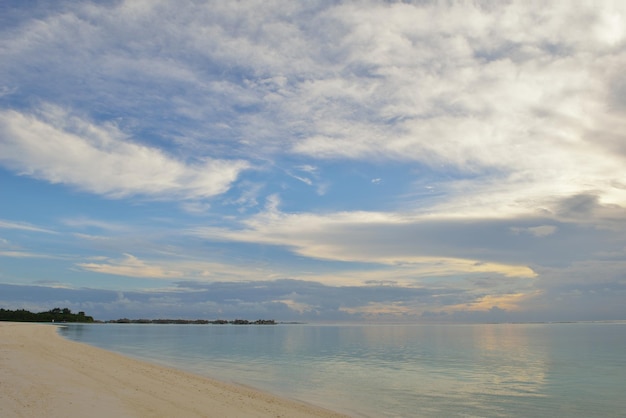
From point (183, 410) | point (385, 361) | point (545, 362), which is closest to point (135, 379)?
point (183, 410)

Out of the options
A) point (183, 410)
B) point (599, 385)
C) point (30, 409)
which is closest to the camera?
point (30, 409)

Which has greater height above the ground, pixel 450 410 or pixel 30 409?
pixel 30 409

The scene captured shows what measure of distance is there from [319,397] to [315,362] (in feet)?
73.7

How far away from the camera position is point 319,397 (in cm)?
2792

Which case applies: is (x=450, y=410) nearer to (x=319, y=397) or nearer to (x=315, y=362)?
(x=319, y=397)

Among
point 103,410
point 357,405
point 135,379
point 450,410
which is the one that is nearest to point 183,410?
point 103,410

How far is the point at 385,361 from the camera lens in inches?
2037

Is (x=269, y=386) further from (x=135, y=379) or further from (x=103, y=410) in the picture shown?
(x=103, y=410)

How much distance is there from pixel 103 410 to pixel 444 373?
107 ft

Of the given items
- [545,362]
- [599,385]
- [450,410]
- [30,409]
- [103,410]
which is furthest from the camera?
[545,362]

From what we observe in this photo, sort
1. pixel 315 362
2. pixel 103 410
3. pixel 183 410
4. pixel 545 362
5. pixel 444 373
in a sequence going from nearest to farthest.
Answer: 1. pixel 103 410
2. pixel 183 410
3. pixel 444 373
4. pixel 315 362
5. pixel 545 362

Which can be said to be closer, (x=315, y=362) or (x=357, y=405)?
(x=357, y=405)

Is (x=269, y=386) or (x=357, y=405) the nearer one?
(x=357, y=405)

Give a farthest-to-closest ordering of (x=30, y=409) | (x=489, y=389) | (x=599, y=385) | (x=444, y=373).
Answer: (x=444, y=373)
(x=599, y=385)
(x=489, y=389)
(x=30, y=409)
